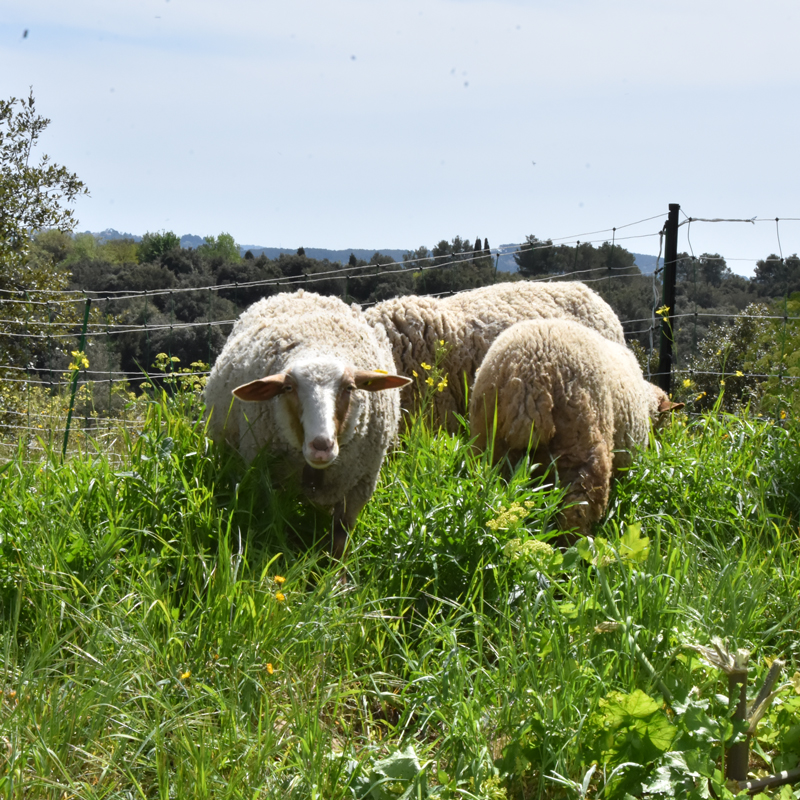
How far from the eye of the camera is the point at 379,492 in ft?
12.2

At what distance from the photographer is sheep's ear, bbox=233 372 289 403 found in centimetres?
329

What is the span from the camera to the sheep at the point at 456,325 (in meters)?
5.43

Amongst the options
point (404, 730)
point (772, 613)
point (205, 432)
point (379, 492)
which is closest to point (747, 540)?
point (772, 613)

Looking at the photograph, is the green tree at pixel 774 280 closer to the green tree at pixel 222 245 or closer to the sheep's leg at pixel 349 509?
the sheep's leg at pixel 349 509

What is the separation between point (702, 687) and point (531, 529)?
3.37ft

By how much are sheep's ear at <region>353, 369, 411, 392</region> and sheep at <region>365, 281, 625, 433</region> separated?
1579 mm

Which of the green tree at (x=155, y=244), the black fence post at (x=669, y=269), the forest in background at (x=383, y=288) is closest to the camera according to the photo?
the black fence post at (x=669, y=269)

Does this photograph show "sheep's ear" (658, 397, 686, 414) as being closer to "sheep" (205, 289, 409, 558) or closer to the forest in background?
"sheep" (205, 289, 409, 558)

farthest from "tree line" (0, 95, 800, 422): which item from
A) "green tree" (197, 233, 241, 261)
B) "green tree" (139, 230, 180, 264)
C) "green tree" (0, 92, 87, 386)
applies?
"green tree" (197, 233, 241, 261)

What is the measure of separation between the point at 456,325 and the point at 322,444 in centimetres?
266

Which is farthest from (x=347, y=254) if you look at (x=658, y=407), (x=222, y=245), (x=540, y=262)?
(x=658, y=407)

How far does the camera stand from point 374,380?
11.5ft

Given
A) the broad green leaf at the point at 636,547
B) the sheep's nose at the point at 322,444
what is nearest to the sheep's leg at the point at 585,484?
the broad green leaf at the point at 636,547

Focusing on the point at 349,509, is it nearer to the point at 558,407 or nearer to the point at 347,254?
the point at 558,407
